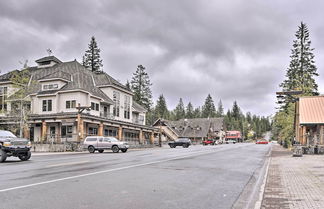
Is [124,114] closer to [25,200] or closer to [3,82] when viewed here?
[3,82]

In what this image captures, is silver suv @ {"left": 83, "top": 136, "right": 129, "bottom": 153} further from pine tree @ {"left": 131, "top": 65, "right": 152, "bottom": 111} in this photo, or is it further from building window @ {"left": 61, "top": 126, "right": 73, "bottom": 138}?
pine tree @ {"left": 131, "top": 65, "right": 152, "bottom": 111}

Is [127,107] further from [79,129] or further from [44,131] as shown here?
[79,129]

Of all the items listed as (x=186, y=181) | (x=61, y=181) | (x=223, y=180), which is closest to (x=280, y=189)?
(x=223, y=180)

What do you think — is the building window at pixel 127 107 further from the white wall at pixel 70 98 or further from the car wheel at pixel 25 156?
the car wheel at pixel 25 156

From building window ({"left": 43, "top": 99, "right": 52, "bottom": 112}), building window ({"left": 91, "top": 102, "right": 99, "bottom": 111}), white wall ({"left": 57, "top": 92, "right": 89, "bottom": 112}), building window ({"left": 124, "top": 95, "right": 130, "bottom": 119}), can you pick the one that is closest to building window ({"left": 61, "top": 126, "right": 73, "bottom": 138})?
white wall ({"left": 57, "top": 92, "right": 89, "bottom": 112})

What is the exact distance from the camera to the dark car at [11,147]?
1759cm

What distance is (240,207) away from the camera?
680 cm

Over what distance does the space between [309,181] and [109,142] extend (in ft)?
78.2

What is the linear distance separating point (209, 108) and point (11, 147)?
143 meters

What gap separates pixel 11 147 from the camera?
17.8 m

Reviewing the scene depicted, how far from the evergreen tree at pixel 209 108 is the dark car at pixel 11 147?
137841 millimetres

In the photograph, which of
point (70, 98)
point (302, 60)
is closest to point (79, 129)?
point (70, 98)

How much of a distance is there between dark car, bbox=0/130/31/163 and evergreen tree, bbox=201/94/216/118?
452 feet

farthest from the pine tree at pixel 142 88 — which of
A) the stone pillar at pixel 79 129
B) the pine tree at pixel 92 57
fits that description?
the stone pillar at pixel 79 129
